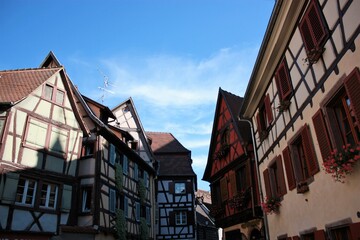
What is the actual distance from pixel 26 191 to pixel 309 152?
408 inches

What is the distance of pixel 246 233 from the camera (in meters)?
14.9

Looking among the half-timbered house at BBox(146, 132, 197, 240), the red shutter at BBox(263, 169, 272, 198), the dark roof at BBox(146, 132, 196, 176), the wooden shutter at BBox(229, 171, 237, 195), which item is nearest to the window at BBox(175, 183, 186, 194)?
the half-timbered house at BBox(146, 132, 197, 240)

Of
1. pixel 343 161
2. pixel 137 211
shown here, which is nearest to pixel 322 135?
pixel 343 161

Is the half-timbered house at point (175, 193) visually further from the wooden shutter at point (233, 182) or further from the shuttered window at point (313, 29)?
the shuttered window at point (313, 29)

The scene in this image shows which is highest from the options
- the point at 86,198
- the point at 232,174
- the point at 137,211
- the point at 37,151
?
the point at 37,151

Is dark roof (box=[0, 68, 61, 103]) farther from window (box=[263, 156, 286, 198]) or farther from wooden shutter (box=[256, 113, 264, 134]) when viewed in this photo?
window (box=[263, 156, 286, 198])

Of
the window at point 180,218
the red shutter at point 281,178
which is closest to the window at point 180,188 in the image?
the window at point 180,218

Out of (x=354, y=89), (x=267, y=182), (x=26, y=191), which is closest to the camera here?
(x=354, y=89)

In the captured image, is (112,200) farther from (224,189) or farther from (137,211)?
(224,189)

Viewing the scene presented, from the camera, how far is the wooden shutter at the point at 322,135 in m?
7.23

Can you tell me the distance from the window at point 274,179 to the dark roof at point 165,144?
1797 centimetres

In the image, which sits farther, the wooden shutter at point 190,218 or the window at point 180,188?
the window at point 180,188

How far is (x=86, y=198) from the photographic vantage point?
15102mm

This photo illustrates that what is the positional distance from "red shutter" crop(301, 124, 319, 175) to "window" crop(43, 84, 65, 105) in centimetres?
1098
